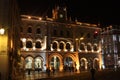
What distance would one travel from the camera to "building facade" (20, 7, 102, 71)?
175ft

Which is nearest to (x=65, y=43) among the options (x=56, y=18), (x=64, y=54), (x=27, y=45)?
(x=64, y=54)

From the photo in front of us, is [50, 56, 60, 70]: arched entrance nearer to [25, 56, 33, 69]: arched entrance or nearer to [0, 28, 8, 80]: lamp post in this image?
[25, 56, 33, 69]: arched entrance

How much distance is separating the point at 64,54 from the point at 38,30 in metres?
9.33

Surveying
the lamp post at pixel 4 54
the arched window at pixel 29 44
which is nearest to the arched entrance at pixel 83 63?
the arched window at pixel 29 44

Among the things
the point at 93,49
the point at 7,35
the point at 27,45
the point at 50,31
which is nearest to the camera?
the point at 7,35

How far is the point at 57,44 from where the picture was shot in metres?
57.5

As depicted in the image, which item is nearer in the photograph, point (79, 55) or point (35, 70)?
point (35, 70)

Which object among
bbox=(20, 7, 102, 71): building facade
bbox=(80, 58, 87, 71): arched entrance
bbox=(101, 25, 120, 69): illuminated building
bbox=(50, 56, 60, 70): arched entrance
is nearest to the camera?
bbox=(20, 7, 102, 71): building facade

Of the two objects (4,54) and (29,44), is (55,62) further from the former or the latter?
(4,54)

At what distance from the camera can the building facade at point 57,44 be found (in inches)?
2104

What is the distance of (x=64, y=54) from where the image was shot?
58.1 m

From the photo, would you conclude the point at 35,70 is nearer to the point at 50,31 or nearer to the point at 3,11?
the point at 50,31

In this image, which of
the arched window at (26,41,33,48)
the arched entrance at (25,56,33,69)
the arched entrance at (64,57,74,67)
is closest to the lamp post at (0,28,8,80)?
the arched entrance at (25,56,33,69)

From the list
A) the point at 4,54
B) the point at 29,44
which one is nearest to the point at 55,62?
the point at 29,44
